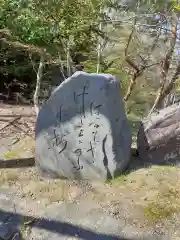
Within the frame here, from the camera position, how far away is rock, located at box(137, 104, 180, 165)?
3963mm

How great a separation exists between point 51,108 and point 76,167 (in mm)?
721

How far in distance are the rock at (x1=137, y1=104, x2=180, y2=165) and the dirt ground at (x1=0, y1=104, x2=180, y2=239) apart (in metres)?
0.14

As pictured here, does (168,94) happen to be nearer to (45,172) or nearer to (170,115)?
(170,115)

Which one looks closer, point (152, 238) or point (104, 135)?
point (152, 238)

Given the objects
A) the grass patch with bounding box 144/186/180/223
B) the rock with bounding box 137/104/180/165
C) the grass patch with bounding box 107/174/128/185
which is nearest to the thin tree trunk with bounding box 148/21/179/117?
the rock with bounding box 137/104/180/165

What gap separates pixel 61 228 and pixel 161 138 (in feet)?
5.19

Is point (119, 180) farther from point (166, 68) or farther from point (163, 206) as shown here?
point (166, 68)

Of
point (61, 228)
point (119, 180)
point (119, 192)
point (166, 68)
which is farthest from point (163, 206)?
point (166, 68)

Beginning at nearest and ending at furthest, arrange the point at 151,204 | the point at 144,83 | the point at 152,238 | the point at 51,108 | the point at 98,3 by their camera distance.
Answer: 1. the point at 152,238
2. the point at 151,204
3. the point at 51,108
4. the point at 98,3
5. the point at 144,83

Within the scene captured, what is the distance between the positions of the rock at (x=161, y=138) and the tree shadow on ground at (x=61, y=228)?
4.30 ft

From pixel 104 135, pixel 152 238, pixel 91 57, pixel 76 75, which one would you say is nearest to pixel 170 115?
pixel 104 135

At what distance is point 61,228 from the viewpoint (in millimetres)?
3207

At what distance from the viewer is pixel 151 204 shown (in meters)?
3.47

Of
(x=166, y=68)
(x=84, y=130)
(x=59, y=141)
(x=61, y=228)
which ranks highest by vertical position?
(x=166, y=68)
